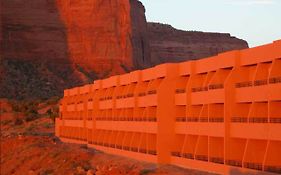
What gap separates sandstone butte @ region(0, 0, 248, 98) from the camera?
118m

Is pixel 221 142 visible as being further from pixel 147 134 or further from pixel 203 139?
pixel 147 134

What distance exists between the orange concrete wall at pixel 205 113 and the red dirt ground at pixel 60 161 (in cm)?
131

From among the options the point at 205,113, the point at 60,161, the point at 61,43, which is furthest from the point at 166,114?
the point at 61,43

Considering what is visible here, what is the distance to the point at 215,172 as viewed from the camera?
32562 mm

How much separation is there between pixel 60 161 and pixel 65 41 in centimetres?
8184

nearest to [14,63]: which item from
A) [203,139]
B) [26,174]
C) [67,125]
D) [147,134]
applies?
[67,125]

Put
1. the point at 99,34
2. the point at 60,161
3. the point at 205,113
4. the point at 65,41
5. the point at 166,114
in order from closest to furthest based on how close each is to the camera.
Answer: the point at 205,113 < the point at 166,114 < the point at 60,161 < the point at 65,41 < the point at 99,34

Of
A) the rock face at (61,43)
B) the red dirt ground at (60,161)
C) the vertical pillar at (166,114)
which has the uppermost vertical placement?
the rock face at (61,43)

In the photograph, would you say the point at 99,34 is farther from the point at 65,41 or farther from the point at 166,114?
the point at 166,114

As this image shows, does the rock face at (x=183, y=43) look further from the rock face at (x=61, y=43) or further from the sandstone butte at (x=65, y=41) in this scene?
the rock face at (x=61, y=43)

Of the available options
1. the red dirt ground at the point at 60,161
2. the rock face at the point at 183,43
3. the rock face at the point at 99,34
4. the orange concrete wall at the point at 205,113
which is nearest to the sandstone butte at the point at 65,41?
the rock face at the point at 99,34

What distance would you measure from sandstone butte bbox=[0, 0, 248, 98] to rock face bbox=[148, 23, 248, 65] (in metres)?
38.3

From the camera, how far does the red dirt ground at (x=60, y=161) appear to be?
112 feet

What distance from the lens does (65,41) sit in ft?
411
